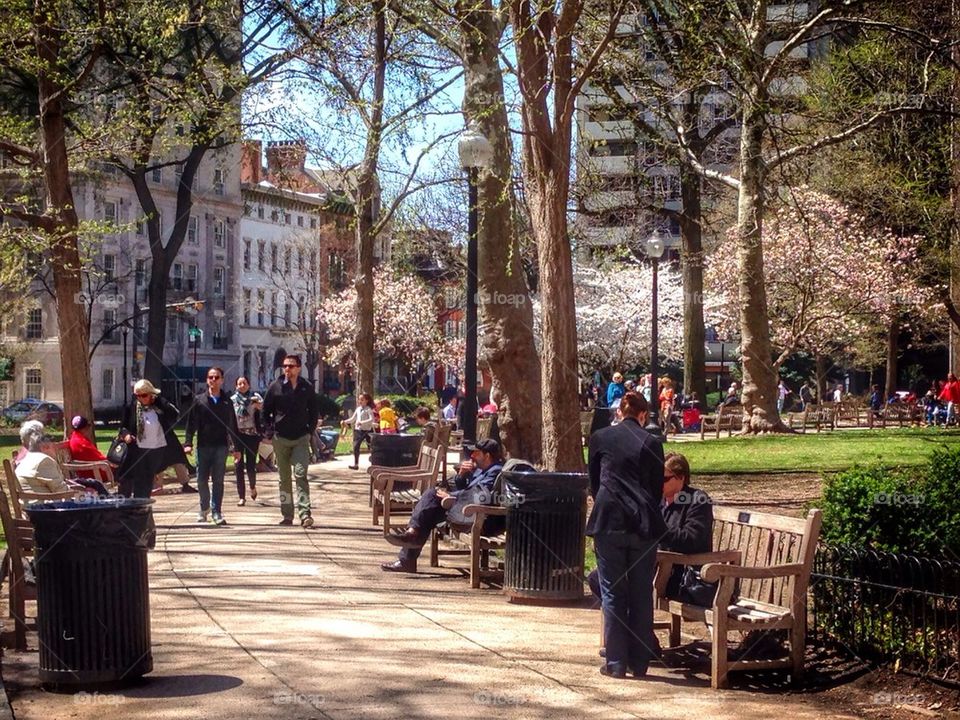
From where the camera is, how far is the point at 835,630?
8.88m

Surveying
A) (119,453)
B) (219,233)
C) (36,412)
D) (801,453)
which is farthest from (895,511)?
(219,233)

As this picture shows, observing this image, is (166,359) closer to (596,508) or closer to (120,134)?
(120,134)

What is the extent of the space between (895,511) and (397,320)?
62.0 metres

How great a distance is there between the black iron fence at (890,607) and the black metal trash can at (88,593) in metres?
4.18

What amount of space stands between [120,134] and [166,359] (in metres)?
60.6

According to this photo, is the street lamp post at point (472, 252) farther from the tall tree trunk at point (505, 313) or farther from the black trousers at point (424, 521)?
the black trousers at point (424, 521)

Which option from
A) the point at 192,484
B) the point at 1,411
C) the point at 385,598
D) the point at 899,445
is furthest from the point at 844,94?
the point at 1,411

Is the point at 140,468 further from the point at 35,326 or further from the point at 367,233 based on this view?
the point at 35,326

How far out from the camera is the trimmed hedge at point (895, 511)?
8617 millimetres

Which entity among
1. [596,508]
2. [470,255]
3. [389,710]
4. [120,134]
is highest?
[120,134]

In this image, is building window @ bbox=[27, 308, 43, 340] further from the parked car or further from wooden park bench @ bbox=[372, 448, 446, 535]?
wooden park bench @ bbox=[372, 448, 446, 535]

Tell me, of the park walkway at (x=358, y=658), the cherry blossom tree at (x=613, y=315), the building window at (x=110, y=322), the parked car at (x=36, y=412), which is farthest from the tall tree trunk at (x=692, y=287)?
the building window at (x=110, y=322)

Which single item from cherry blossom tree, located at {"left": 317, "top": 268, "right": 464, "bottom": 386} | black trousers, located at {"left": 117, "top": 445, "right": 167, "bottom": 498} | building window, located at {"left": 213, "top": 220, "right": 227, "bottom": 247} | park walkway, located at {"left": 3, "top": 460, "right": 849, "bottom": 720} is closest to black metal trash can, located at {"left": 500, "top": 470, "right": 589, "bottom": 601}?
park walkway, located at {"left": 3, "top": 460, "right": 849, "bottom": 720}

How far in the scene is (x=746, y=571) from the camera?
8188 mm
